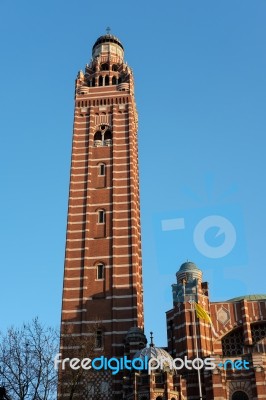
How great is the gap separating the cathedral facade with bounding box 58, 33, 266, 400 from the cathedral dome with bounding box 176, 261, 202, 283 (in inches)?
4.4

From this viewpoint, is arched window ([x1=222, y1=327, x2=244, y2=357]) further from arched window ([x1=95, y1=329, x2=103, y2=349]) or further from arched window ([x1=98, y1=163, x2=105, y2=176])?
arched window ([x1=98, y1=163, x2=105, y2=176])

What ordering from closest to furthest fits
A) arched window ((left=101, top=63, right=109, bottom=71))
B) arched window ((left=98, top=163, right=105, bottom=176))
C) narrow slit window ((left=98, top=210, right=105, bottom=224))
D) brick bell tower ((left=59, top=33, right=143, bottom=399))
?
brick bell tower ((left=59, top=33, right=143, bottom=399)), narrow slit window ((left=98, top=210, right=105, bottom=224)), arched window ((left=98, top=163, right=105, bottom=176)), arched window ((left=101, top=63, right=109, bottom=71))

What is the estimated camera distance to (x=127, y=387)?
1869 inches

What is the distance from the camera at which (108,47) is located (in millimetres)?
80250

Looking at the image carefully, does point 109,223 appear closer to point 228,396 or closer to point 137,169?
point 137,169

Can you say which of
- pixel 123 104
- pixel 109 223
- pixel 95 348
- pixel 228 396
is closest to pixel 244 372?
pixel 228 396

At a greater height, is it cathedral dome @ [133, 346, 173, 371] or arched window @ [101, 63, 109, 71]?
arched window @ [101, 63, 109, 71]

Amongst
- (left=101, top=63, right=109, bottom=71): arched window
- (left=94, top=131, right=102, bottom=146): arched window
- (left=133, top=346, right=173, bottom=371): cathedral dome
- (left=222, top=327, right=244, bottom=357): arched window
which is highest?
(left=101, top=63, right=109, bottom=71): arched window

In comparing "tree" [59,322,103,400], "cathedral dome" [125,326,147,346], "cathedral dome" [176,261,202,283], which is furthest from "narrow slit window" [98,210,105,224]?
"cathedral dome" [125,326,147,346]

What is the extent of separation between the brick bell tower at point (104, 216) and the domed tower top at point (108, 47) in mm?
3205

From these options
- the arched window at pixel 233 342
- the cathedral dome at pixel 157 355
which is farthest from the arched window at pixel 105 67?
the cathedral dome at pixel 157 355

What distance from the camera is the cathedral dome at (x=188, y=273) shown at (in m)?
55.1

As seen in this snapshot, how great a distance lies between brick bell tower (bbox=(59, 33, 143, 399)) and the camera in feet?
181

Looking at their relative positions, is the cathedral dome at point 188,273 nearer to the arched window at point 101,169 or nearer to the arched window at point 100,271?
the arched window at point 100,271
